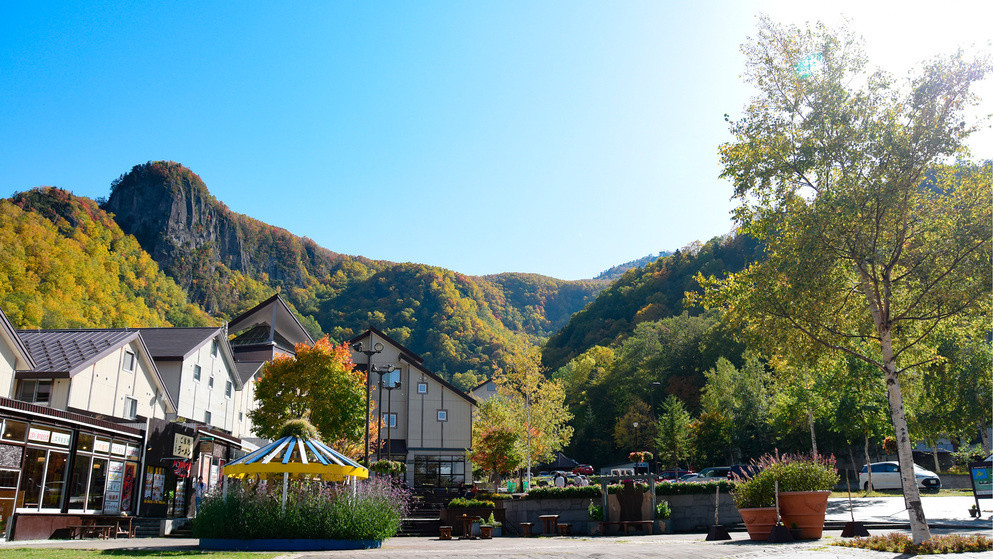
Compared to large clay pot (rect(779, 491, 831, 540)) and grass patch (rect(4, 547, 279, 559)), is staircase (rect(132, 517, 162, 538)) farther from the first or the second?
large clay pot (rect(779, 491, 831, 540))

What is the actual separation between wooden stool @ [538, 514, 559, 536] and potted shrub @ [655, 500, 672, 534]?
3586mm

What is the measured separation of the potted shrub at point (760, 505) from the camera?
14.0 m

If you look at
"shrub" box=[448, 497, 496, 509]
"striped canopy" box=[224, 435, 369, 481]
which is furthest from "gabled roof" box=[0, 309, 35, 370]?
"shrub" box=[448, 497, 496, 509]

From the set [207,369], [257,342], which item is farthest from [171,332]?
[257,342]

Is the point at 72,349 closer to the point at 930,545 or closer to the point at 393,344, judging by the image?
the point at 393,344

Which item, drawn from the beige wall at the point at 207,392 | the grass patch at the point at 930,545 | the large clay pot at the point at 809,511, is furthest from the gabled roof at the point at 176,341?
the grass patch at the point at 930,545

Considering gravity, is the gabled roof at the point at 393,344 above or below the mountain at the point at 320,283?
below

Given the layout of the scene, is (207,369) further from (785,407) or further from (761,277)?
(785,407)

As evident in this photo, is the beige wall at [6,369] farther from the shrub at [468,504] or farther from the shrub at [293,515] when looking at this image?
the shrub at [468,504]

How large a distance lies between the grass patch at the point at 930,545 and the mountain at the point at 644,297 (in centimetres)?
7862

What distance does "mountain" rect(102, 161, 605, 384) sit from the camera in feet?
344

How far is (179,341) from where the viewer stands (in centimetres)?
3089

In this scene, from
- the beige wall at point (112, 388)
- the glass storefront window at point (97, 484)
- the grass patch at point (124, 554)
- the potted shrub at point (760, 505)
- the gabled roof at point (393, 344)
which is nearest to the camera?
the grass patch at point (124, 554)

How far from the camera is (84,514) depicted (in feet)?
63.8
